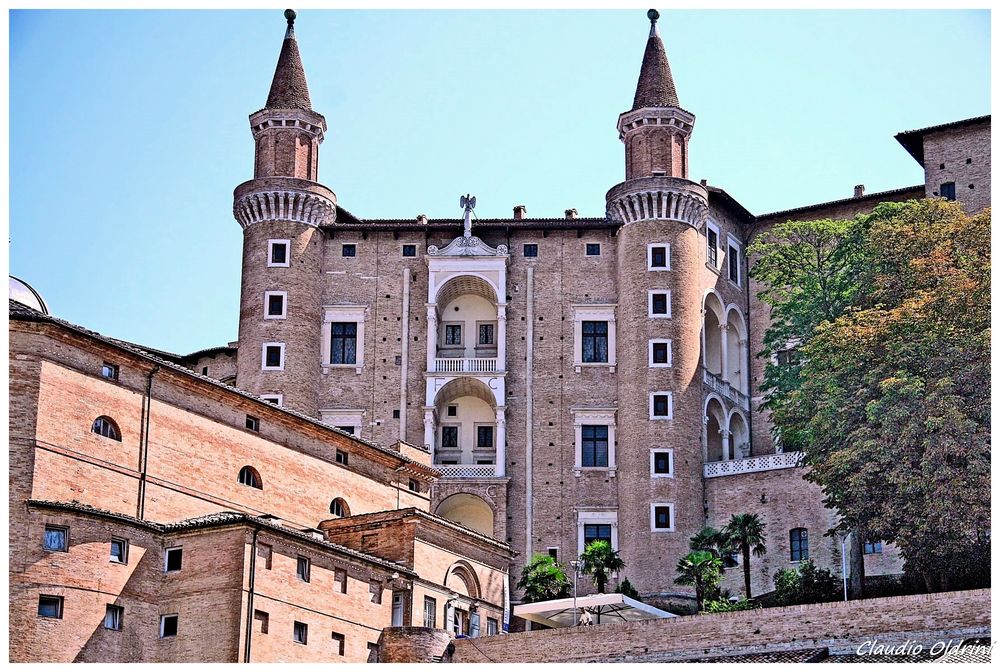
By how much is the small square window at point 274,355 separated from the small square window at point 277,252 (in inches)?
128

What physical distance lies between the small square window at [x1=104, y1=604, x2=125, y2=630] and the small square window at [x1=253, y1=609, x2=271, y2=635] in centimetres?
314

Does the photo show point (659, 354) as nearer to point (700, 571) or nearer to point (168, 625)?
point (700, 571)

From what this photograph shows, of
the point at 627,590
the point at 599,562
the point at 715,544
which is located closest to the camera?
the point at 599,562

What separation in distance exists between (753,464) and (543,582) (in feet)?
36.7

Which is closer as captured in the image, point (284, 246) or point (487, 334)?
point (284, 246)

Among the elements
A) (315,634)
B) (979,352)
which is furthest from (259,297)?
(979,352)

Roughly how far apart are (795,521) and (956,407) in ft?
52.7

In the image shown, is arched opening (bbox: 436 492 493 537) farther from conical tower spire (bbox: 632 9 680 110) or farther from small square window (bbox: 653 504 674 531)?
conical tower spire (bbox: 632 9 680 110)

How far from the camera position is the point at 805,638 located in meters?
43.7

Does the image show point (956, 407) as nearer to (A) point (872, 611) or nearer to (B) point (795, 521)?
(A) point (872, 611)

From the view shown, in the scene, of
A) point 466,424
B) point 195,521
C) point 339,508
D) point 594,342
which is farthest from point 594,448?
point 195,521

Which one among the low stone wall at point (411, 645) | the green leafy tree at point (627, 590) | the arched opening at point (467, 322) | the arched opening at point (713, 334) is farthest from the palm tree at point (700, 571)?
the arched opening at point (467, 322)

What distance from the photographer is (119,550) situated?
44469mm

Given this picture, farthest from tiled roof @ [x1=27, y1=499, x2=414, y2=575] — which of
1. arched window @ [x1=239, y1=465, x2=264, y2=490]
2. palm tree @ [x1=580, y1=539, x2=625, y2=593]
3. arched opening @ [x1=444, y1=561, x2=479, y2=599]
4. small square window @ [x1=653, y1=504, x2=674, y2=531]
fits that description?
small square window @ [x1=653, y1=504, x2=674, y2=531]
